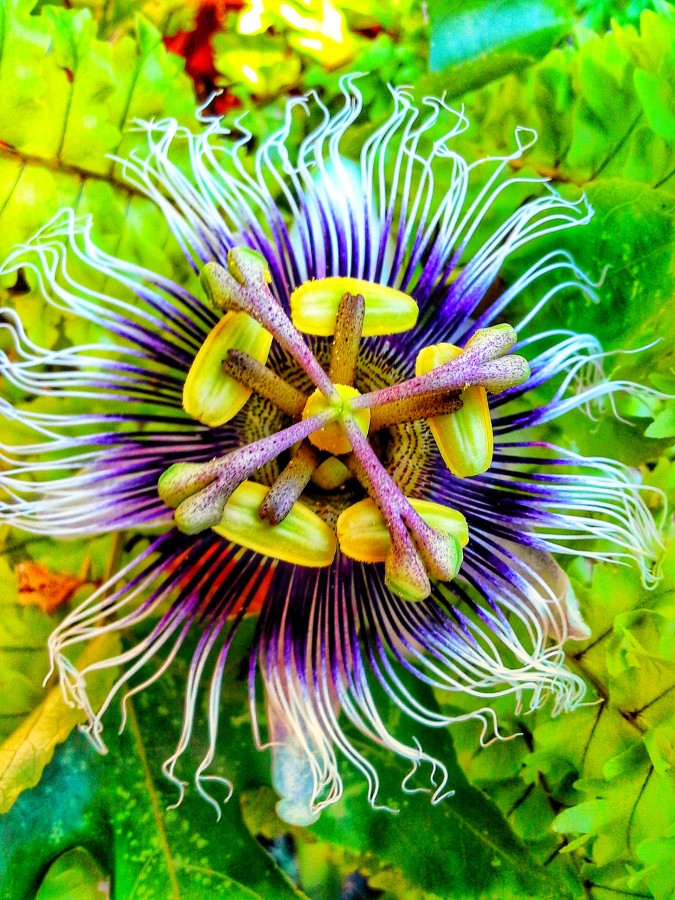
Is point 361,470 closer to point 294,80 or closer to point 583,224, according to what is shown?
point 583,224

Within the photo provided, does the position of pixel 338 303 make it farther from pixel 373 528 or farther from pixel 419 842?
pixel 419 842

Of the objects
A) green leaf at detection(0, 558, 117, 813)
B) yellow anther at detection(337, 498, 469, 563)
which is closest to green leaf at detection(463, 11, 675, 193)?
yellow anther at detection(337, 498, 469, 563)

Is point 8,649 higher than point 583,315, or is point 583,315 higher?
point 583,315

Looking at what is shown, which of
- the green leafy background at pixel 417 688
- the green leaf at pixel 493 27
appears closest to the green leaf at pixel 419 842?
the green leafy background at pixel 417 688

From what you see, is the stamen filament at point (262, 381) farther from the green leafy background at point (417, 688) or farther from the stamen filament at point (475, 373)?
the green leafy background at point (417, 688)

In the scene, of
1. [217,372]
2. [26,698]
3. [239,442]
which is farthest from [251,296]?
[26,698]

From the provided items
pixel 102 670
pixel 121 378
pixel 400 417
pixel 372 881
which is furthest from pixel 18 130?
pixel 372 881

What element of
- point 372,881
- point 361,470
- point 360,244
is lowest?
point 372,881
